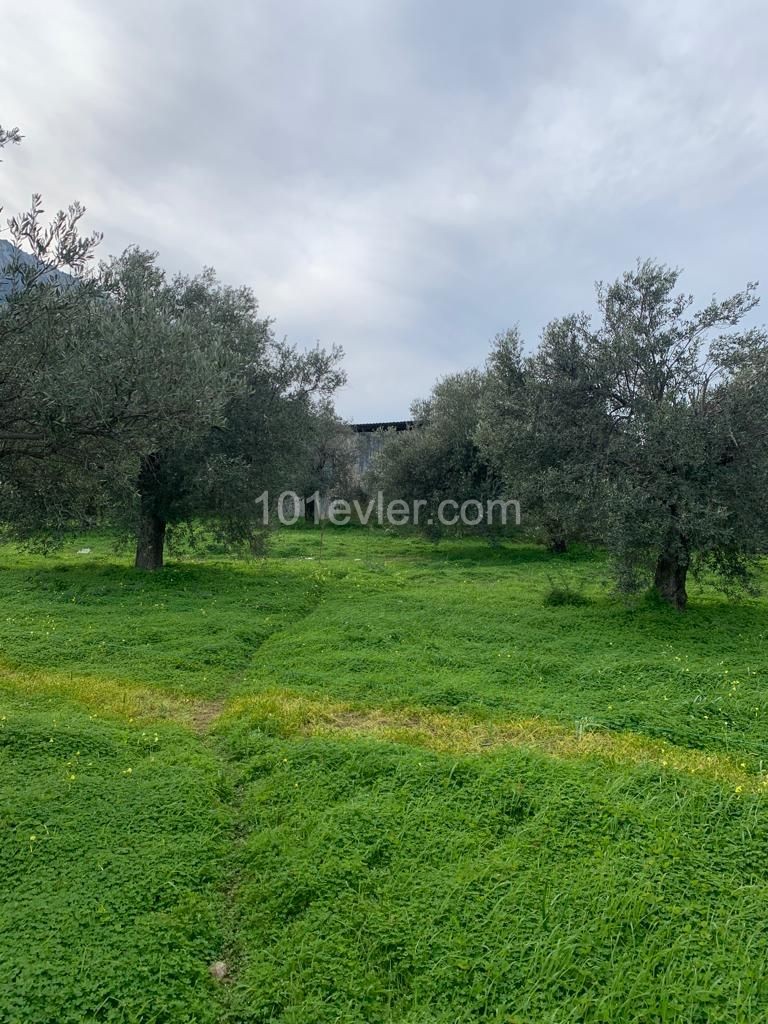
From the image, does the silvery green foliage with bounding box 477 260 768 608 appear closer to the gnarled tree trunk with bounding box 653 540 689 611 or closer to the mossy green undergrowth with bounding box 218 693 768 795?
the gnarled tree trunk with bounding box 653 540 689 611

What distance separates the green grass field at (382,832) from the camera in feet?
12.1

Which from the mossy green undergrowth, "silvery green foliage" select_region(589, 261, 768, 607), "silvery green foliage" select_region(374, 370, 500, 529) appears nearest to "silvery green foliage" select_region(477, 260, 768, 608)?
"silvery green foliage" select_region(589, 261, 768, 607)

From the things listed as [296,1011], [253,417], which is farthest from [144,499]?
[296,1011]

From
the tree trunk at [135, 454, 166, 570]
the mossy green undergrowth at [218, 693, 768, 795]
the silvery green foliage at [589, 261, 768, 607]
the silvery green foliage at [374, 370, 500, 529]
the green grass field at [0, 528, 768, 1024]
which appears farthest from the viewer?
the silvery green foliage at [374, 370, 500, 529]

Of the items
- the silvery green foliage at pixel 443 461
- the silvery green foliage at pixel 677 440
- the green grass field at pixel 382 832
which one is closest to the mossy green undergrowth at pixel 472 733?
the green grass field at pixel 382 832

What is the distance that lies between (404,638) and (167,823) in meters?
6.67

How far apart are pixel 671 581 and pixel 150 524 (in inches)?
541

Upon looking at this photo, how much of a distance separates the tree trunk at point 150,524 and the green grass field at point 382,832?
5.84 meters

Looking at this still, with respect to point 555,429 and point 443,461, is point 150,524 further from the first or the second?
point 443,461

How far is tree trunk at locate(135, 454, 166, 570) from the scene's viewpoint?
15.9 m

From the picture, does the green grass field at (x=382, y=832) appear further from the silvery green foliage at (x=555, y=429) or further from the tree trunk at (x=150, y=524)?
the tree trunk at (x=150, y=524)

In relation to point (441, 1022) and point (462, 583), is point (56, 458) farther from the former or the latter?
point (462, 583)

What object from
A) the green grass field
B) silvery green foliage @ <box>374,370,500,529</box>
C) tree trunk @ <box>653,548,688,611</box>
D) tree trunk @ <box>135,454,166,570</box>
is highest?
silvery green foliage @ <box>374,370,500,529</box>

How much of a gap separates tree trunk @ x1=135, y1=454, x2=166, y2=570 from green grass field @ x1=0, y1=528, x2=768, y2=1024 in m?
5.84
